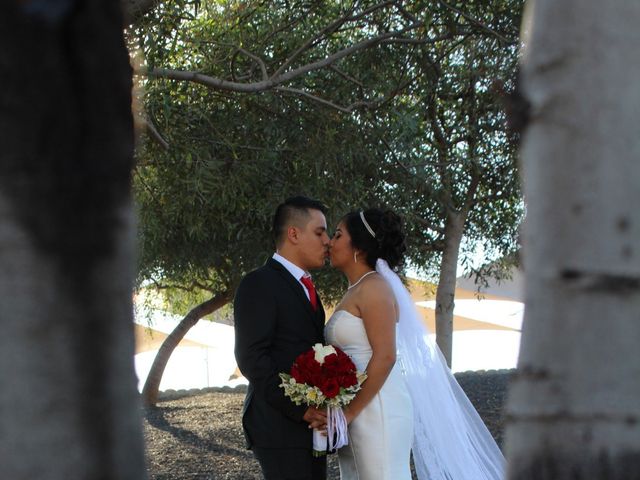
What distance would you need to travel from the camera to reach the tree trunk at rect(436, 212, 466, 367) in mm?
13445

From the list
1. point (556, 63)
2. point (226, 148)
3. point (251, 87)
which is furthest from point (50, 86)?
point (226, 148)

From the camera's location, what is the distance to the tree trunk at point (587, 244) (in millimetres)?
1296

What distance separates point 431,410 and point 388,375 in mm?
1008

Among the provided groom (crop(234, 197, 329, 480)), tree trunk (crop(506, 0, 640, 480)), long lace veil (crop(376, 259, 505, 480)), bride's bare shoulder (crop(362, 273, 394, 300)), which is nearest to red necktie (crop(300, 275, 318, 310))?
groom (crop(234, 197, 329, 480))

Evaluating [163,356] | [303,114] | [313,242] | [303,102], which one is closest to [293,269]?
[313,242]

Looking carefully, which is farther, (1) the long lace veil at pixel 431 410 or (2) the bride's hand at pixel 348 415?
(1) the long lace veil at pixel 431 410

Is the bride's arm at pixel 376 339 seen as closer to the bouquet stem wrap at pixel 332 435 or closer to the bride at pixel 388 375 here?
the bride at pixel 388 375

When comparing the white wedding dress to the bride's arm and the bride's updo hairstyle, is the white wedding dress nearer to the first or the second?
the bride's arm

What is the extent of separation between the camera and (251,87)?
667 cm

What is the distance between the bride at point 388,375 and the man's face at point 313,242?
331mm

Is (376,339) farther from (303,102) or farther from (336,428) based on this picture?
(303,102)

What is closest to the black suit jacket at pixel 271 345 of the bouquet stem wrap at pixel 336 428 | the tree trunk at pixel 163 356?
the bouquet stem wrap at pixel 336 428

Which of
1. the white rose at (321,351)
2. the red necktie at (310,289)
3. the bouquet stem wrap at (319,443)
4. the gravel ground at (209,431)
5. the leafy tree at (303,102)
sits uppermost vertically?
the leafy tree at (303,102)

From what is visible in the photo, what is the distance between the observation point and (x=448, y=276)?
1359 cm
